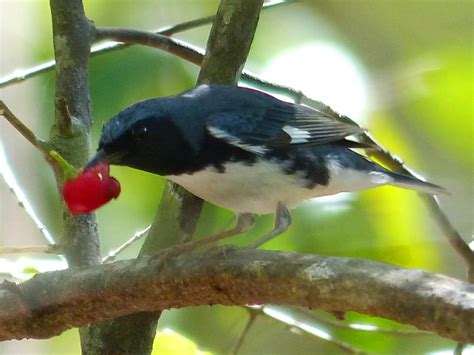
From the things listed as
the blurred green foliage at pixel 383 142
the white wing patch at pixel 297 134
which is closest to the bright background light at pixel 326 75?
the blurred green foliage at pixel 383 142

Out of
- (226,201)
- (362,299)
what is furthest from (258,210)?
(362,299)

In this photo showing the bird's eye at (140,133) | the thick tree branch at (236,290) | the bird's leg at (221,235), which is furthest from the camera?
the bird's eye at (140,133)

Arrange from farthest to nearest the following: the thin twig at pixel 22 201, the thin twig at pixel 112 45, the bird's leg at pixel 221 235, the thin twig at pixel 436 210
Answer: the thin twig at pixel 112 45
the thin twig at pixel 22 201
the thin twig at pixel 436 210
the bird's leg at pixel 221 235

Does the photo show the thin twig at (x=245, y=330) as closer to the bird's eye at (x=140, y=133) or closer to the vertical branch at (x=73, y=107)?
the vertical branch at (x=73, y=107)

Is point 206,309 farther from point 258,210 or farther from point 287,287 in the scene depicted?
point 287,287

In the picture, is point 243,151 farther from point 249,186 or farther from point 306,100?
point 306,100

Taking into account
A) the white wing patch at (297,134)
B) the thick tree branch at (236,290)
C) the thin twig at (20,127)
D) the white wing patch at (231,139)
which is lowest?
the thick tree branch at (236,290)

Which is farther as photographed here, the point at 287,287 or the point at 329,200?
the point at 329,200
